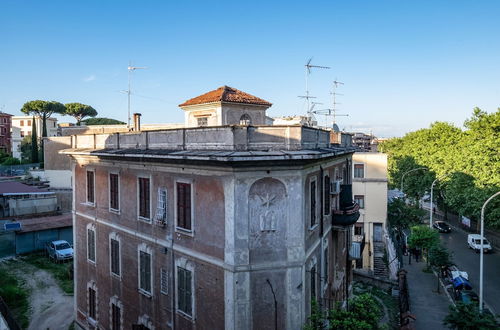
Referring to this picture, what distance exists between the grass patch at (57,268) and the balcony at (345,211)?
19.8 metres

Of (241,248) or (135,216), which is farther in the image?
(135,216)

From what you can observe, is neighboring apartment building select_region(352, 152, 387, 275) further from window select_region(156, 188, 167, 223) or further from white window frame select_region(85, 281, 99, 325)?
window select_region(156, 188, 167, 223)

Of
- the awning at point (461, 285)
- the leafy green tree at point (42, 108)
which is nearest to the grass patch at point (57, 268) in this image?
the awning at point (461, 285)

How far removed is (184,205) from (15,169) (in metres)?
67.6

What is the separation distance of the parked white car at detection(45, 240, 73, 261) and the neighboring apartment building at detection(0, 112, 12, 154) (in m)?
72.1

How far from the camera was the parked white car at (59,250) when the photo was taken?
32525 millimetres

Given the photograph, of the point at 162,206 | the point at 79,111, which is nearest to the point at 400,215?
the point at 162,206

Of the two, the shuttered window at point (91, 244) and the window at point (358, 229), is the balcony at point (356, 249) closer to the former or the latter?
the window at point (358, 229)

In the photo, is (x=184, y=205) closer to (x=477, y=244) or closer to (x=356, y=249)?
(x=356, y=249)

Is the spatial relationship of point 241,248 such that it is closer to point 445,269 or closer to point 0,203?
point 445,269

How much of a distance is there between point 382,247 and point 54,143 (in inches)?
1643

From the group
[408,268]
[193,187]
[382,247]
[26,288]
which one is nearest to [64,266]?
[26,288]

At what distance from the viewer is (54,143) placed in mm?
49844

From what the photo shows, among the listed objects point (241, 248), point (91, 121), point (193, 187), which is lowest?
point (241, 248)
